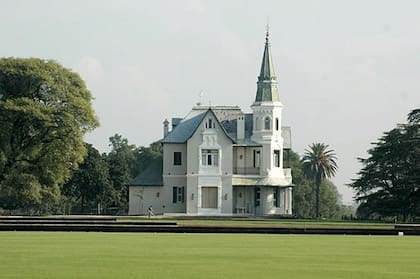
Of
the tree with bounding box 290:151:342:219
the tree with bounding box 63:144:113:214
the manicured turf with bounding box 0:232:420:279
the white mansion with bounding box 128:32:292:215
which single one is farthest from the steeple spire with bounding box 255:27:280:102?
the manicured turf with bounding box 0:232:420:279

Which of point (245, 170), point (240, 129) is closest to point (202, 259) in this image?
point (245, 170)

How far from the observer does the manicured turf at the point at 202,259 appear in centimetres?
2247

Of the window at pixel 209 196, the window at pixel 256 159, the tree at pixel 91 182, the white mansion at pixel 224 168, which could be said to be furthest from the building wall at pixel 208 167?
the tree at pixel 91 182

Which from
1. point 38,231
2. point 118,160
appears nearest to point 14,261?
point 38,231

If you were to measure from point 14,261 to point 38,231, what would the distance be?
22171 millimetres

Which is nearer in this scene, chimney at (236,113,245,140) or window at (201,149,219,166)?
window at (201,149,219,166)

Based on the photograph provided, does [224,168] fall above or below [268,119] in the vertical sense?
below

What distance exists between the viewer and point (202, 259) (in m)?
26.8

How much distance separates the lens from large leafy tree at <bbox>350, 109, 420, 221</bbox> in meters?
79.4

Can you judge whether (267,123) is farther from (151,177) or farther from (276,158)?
(151,177)

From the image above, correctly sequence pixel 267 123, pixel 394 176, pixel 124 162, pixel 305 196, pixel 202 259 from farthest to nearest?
pixel 305 196 < pixel 124 162 < pixel 267 123 < pixel 394 176 < pixel 202 259

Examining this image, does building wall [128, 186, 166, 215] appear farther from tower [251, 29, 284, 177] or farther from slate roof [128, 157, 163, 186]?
tower [251, 29, 284, 177]

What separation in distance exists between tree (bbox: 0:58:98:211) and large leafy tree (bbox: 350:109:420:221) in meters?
24.0

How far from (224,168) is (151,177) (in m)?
6.87
